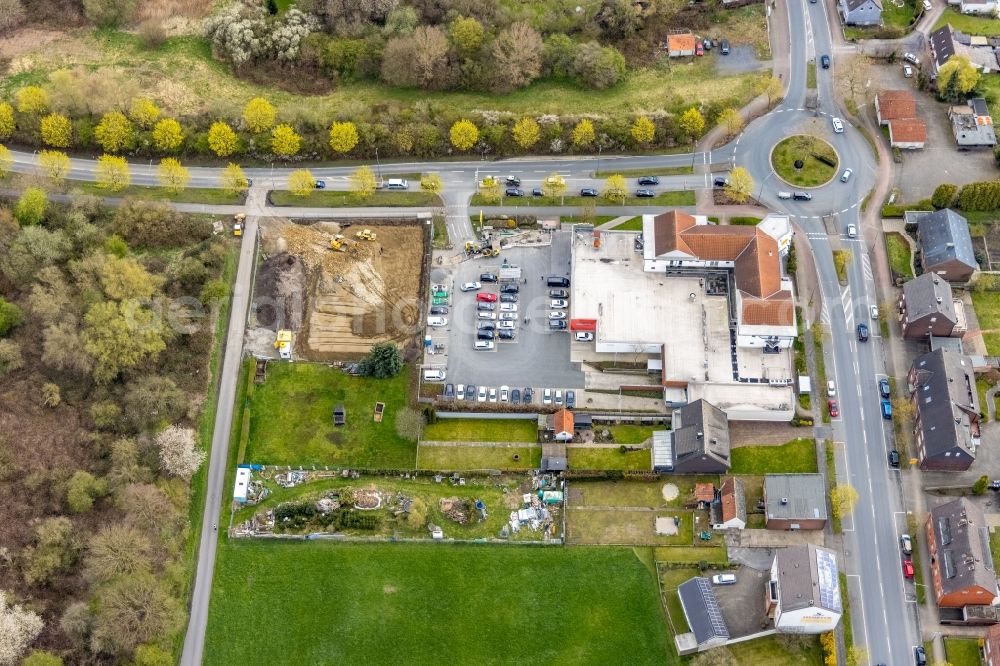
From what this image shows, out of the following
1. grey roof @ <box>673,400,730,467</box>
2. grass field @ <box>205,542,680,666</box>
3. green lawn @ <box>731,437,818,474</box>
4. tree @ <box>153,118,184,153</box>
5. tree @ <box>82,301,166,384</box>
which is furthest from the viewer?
tree @ <box>153,118,184,153</box>

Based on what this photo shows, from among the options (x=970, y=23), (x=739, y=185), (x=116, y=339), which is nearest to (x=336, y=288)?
(x=116, y=339)

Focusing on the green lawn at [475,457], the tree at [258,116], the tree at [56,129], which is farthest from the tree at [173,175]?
the green lawn at [475,457]

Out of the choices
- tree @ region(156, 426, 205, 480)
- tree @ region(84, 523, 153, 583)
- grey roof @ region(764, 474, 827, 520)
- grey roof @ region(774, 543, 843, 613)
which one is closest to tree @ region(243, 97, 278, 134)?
tree @ region(156, 426, 205, 480)

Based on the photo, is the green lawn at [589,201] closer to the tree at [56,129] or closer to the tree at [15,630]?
the tree at [56,129]

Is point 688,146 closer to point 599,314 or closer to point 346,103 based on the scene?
point 599,314

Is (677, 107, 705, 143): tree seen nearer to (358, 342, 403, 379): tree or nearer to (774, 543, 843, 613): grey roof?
(358, 342, 403, 379): tree

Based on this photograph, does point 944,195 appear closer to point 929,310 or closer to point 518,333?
point 929,310
